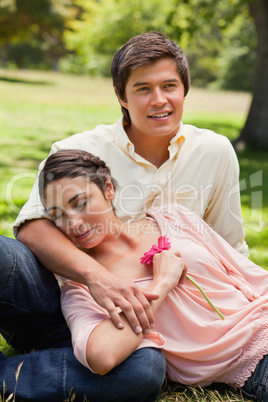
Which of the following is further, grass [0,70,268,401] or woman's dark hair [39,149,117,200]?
grass [0,70,268,401]

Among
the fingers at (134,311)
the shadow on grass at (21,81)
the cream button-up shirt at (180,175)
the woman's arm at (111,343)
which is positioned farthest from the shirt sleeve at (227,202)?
the shadow on grass at (21,81)

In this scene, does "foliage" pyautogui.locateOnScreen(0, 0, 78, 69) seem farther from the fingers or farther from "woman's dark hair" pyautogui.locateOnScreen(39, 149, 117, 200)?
the fingers

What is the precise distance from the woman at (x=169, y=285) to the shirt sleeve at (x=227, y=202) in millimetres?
403

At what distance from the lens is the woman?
2322 mm

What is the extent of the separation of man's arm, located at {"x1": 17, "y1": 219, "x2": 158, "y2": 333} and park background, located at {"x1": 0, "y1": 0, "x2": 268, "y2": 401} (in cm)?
48

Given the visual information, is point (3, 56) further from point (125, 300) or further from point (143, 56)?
point (125, 300)

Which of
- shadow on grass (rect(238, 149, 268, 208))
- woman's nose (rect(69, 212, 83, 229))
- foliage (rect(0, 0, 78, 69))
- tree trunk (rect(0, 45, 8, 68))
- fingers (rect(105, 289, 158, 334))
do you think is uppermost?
foliage (rect(0, 0, 78, 69))

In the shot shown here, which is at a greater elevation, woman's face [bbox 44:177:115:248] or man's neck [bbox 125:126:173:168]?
man's neck [bbox 125:126:173:168]

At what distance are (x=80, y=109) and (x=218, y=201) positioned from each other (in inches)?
566

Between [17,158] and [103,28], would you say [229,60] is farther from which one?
[17,158]

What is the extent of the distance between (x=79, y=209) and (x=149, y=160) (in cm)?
74

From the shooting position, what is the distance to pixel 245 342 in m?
2.35

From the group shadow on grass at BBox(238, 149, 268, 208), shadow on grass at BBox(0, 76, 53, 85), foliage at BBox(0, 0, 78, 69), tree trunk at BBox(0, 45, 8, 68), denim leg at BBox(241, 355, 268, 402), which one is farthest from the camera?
tree trunk at BBox(0, 45, 8, 68)

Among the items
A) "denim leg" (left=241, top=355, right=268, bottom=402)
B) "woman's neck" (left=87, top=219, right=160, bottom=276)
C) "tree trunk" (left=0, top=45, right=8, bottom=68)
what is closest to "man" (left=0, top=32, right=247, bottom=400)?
"woman's neck" (left=87, top=219, right=160, bottom=276)
